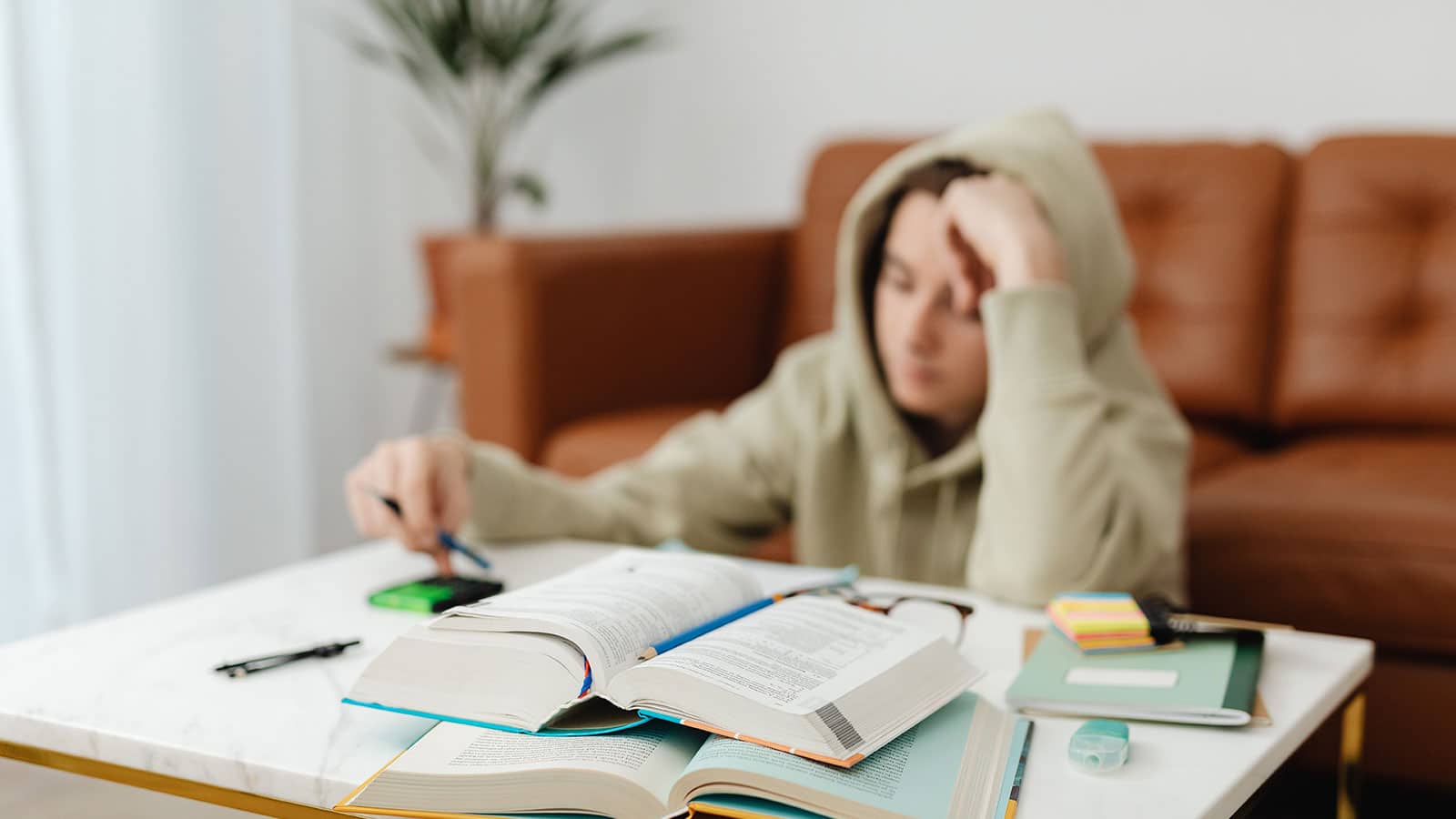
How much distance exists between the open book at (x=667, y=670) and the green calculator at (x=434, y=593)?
19 cm

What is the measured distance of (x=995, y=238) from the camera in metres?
1.23

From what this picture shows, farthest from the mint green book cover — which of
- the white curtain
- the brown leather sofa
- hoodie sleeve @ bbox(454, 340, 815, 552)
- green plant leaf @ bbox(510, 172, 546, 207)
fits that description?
green plant leaf @ bbox(510, 172, 546, 207)

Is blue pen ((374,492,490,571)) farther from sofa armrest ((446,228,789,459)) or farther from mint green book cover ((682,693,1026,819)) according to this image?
sofa armrest ((446,228,789,459))

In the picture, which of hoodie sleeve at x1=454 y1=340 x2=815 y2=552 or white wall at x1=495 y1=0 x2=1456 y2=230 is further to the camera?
white wall at x1=495 y1=0 x2=1456 y2=230

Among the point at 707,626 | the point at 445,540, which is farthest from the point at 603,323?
the point at 707,626

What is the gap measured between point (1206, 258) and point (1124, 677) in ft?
4.49

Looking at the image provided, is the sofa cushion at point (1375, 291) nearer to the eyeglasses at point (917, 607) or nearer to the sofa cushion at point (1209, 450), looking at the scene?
the sofa cushion at point (1209, 450)

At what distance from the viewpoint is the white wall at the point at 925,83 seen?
2.38 metres

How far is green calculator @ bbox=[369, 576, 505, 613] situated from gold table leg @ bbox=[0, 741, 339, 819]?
26 centimetres

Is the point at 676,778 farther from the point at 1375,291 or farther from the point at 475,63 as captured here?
the point at 475,63

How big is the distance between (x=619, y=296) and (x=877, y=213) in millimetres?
706

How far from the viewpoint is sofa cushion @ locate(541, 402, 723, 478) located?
6.12 feet

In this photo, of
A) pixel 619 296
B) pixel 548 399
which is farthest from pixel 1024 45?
pixel 548 399

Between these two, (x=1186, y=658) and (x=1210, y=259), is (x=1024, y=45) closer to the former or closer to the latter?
(x=1210, y=259)
